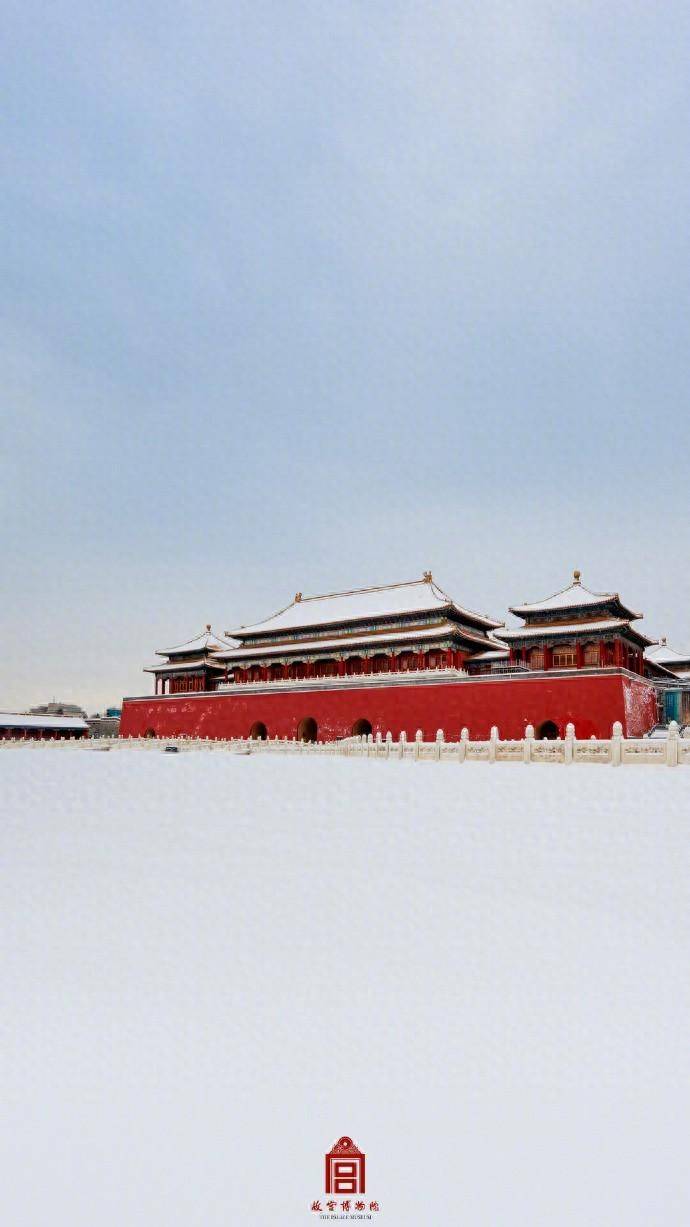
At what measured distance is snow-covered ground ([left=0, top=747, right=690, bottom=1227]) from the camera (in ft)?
10.8

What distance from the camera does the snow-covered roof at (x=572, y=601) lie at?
2678cm

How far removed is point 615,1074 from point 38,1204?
310 cm

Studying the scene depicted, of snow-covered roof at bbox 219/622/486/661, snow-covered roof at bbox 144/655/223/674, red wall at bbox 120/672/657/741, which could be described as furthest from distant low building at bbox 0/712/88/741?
red wall at bbox 120/672/657/741

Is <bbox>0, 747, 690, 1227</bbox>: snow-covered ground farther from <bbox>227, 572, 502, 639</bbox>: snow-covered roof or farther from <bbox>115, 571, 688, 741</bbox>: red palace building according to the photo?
<bbox>227, 572, 502, 639</bbox>: snow-covered roof

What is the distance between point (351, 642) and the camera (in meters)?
33.0

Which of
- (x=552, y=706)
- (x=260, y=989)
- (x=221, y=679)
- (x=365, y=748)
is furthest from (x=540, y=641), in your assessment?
(x=260, y=989)

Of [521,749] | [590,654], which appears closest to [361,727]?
[590,654]

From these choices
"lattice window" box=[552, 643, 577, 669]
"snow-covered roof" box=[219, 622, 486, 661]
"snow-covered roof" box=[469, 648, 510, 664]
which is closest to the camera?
"lattice window" box=[552, 643, 577, 669]

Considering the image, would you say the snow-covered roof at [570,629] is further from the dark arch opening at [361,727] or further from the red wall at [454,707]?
the dark arch opening at [361,727]

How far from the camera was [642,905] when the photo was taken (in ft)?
22.0

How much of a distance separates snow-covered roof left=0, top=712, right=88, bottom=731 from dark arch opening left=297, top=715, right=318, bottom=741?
27324 mm

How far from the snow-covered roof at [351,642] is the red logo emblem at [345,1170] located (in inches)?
1040

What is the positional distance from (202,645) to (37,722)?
1797cm

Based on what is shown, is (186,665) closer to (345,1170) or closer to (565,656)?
(565,656)
